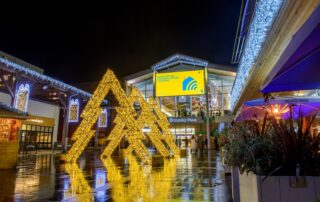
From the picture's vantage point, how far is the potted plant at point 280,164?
227 centimetres

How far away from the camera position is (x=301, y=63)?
228cm

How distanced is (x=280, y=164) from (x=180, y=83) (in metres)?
27.8

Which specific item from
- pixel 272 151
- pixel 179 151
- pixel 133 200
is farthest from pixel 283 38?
pixel 179 151

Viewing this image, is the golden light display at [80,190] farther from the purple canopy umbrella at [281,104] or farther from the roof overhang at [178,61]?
the roof overhang at [178,61]

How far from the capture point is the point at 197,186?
569 centimetres

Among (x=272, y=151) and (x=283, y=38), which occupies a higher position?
(x=283, y=38)

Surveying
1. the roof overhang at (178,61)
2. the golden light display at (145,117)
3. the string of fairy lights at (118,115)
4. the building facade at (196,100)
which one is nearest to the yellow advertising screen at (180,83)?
the building facade at (196,100)

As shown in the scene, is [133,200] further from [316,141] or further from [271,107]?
[271,107]

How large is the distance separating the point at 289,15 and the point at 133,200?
4508 millimetres

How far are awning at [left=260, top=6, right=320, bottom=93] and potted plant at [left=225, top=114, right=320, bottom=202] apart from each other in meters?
0.46

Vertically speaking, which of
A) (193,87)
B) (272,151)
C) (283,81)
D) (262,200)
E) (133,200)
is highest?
(193,87)

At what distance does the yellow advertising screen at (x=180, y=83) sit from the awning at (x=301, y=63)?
26747 millimetres

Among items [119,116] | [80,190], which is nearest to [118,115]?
[119,116]

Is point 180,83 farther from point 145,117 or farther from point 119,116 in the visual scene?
point 119,116
